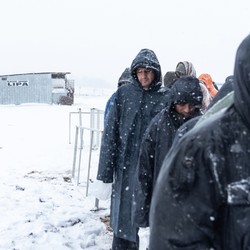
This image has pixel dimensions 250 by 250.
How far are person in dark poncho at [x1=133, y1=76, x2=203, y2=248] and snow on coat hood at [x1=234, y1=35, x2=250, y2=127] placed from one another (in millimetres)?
1614

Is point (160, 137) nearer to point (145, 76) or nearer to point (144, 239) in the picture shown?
point (145, 76)

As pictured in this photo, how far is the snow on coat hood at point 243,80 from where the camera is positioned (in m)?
1.17

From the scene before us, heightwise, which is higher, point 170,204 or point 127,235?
point 170,204

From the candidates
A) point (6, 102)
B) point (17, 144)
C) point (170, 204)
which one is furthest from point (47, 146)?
point (6, 102)

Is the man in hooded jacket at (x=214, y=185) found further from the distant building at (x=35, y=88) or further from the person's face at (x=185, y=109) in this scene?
the distant building at (x=35, y=88)

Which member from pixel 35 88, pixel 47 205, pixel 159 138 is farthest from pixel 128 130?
pixel 35 88

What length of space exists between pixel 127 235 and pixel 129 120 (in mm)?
883

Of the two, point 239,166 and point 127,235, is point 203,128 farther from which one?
point 127,235

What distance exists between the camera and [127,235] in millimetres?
3494

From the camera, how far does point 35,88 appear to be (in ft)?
101

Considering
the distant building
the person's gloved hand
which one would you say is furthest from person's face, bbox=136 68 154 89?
the distant building

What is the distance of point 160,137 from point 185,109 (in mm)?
241

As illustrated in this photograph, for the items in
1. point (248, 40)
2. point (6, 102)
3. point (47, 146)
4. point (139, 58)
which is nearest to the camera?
point (248, 40)

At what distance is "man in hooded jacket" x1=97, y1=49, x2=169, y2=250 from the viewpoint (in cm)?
342
